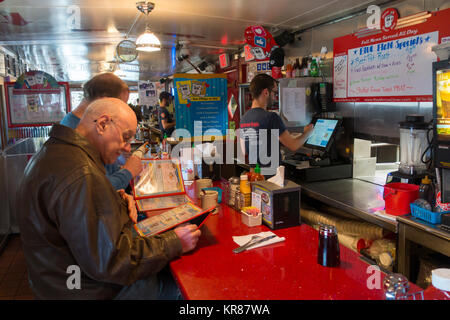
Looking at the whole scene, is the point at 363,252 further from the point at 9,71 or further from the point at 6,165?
the point at 9,71

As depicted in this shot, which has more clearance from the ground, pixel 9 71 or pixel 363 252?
pixel 9 71

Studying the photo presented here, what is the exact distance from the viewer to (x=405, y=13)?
9.90ft

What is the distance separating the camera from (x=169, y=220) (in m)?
1.89

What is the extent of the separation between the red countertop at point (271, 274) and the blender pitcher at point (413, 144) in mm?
1231

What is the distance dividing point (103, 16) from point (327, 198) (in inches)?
140

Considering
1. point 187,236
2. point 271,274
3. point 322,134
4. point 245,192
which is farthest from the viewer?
point 322,134

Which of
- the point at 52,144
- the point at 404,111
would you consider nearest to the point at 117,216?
the point at 52,144

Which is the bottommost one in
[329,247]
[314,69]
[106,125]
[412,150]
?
[329,247]

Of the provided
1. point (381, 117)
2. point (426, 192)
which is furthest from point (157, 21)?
point (426, 192)

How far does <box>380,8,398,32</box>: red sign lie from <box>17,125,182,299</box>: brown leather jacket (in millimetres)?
2900

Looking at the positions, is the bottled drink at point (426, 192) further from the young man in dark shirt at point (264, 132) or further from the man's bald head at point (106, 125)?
the man's bald head at point (106, 125)

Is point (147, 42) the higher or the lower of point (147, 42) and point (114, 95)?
the higher

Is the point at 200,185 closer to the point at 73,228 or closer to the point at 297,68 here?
the point at 73,228

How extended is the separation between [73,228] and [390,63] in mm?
3073
